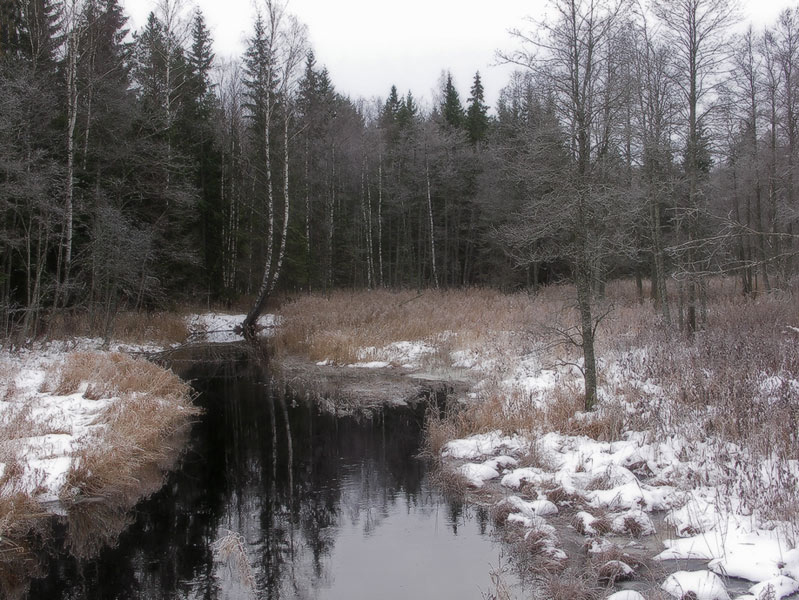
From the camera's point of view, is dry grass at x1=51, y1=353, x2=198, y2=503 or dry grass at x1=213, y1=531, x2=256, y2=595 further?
dry grass at x1=51, y1=353, x2=198, y2=503

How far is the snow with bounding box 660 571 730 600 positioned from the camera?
175 inches

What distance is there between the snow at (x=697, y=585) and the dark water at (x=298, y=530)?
1609 millimetres

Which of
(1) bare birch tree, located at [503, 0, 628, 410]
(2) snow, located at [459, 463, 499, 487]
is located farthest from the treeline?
(2) snow, located at [459, 463, 499, 487]

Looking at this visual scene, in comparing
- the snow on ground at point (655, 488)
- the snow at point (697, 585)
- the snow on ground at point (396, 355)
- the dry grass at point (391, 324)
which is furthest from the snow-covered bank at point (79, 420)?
the snow at point (697, 585)

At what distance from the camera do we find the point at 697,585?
15.0 feet

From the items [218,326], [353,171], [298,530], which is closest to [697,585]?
[298,530]

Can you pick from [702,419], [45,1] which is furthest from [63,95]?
[702,419]

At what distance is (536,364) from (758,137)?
18470 mm

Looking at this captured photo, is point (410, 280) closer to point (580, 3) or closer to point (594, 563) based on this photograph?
point (580, 3)

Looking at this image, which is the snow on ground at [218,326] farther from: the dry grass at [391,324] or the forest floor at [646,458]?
the forest floor at [646,458]

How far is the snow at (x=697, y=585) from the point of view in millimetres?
4434

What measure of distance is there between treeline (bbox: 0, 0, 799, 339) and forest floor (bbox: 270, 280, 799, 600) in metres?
1.57

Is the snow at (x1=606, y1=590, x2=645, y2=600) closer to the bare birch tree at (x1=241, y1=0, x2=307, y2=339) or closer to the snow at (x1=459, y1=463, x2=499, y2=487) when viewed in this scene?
the snow at (x1=459, y1=463, x2=499, y2=487)

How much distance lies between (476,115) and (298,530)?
1708 inches
